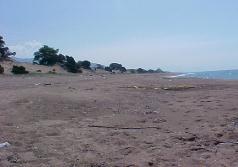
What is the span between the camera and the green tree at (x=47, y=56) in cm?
6462

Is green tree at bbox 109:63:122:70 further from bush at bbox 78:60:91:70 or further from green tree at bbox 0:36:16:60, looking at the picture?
green tree at bbox 0:36:16:60

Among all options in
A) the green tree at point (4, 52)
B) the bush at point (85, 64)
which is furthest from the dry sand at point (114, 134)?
the bush at point (85, 64)

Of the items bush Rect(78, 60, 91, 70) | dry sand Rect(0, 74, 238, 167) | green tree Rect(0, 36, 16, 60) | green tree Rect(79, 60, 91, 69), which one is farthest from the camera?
bush Rect(78, 60, 91, 70)

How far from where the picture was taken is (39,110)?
1492 cm

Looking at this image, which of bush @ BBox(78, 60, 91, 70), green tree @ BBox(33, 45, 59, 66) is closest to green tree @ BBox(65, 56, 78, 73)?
green tree @ BBox(33, 45, 59, 66)

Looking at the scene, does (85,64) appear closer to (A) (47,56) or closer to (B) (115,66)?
(A) (47,56)

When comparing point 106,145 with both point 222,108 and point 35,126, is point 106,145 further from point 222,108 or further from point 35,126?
point 222,108

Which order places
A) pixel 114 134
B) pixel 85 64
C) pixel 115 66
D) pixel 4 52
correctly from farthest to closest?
pixel 115 66, pixel 85 64, pixel 4 52, pixel 114 134

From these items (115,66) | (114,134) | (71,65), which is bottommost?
(114,134)

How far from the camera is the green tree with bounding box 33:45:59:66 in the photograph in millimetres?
64625

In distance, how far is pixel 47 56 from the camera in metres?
65.2

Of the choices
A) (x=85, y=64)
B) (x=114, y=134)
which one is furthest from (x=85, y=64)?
(x=114, y=134)

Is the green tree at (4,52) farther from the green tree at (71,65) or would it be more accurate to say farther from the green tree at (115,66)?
the green tree at (115,66)

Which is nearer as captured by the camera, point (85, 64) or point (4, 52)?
point (4, 52)
